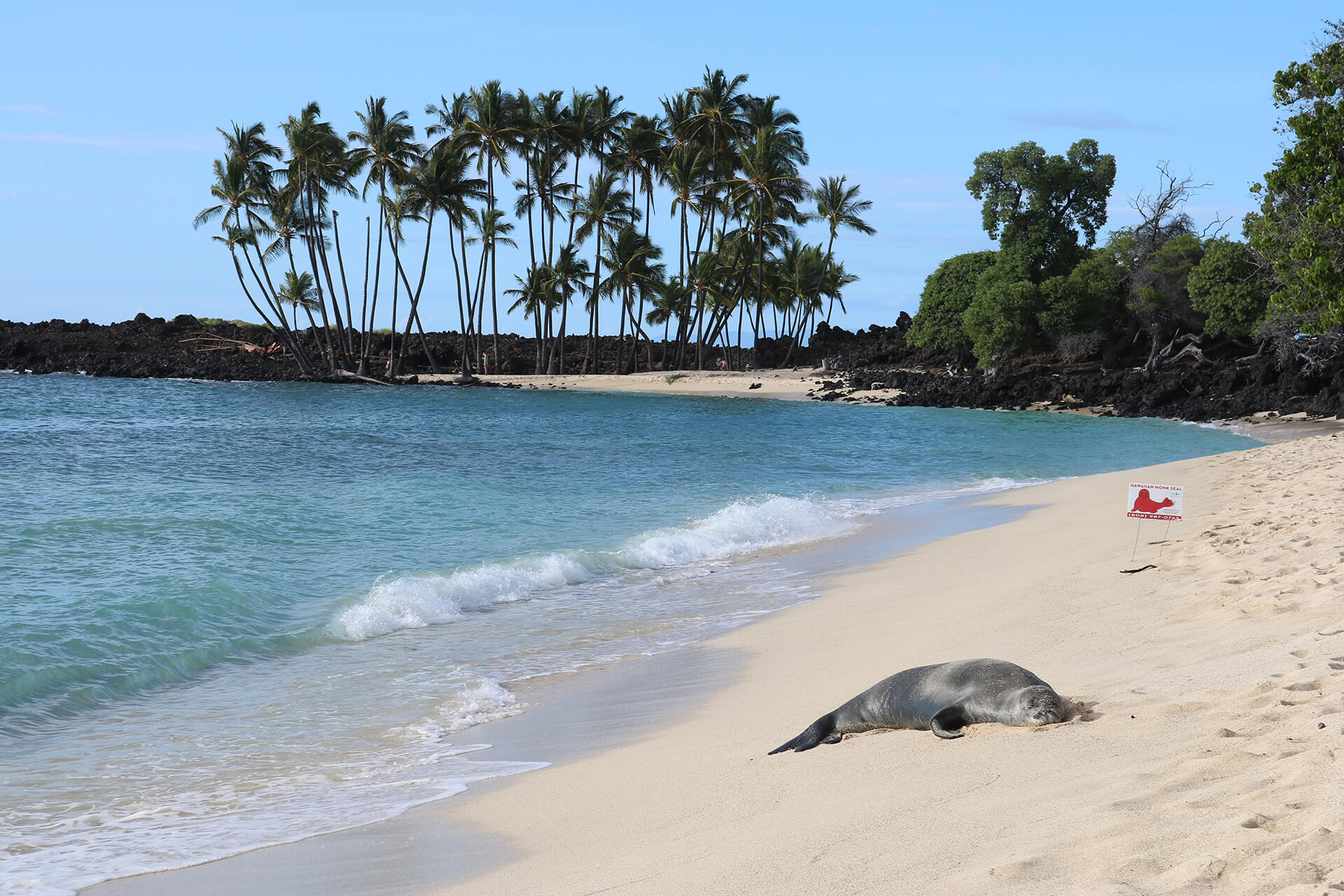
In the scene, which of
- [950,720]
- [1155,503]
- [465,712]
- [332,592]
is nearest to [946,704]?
[950,720]

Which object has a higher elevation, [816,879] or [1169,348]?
[1169,348]

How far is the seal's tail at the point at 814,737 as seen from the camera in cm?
493

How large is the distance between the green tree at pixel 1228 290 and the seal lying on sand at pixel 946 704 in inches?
1616

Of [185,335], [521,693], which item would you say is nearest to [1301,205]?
[521,693]

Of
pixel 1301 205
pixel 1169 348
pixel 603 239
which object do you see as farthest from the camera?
pixel 603 239

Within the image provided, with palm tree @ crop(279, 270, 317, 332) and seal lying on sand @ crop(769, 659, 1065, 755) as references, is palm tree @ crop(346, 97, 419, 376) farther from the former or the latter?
seal lying on sand @ crop(769, 659, 1065, 755)

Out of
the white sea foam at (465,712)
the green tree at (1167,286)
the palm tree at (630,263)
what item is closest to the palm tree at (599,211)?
the palm tree at (630,263)

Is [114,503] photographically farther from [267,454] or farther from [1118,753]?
[1118,753]

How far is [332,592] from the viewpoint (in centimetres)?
1059

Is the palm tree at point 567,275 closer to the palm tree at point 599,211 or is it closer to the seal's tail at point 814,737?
the palm tree at point 599,211

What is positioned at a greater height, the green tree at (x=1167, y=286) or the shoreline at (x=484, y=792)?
the green tree at (x=1167, y=286)

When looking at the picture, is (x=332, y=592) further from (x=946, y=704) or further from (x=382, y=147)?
(x=382, y=147)

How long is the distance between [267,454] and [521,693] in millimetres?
19029

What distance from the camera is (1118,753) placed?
3.94m
